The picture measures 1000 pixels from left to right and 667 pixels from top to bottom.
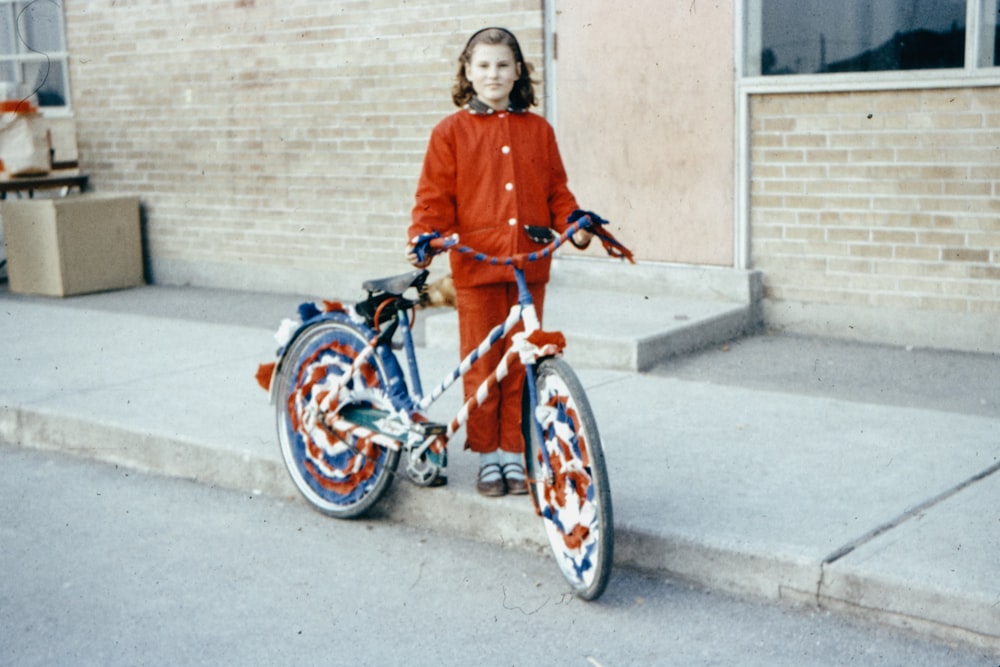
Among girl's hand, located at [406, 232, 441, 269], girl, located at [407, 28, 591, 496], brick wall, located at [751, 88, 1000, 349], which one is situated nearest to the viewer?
girl's hand, located at [406, 232, 441, 269]

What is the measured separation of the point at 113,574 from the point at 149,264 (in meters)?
6.99

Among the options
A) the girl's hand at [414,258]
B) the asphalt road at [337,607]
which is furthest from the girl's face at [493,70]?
the asphalt road at [337,607]

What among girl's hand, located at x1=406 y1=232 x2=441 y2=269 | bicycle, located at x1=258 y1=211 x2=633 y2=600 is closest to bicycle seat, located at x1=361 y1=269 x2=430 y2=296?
bicycle, located at x1=258 y1=211 x2=633 y2=600

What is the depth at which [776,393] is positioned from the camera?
6359 millimetres

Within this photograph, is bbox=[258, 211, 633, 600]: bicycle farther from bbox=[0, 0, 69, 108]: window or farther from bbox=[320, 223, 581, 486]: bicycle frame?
bbox=[0, 0, 69, 108]: window

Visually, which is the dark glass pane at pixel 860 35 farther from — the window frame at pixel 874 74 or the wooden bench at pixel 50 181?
the wooden bench at pixel 50 181

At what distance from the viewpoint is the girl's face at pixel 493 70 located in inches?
181

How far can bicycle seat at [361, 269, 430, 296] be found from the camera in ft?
15.5

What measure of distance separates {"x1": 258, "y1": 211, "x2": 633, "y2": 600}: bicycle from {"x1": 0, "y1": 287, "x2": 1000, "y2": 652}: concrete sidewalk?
0.25 meters

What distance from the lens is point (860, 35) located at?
735cm

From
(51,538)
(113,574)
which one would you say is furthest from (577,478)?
(51,538)

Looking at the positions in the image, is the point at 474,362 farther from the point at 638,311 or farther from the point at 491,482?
the point at 638,311

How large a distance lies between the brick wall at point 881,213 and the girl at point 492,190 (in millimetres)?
3107

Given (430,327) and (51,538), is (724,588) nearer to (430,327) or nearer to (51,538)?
(51,538)
